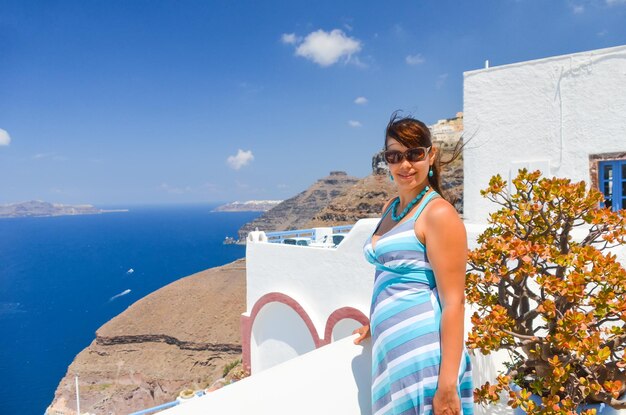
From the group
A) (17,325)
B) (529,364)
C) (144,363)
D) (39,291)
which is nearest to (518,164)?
(529,364)

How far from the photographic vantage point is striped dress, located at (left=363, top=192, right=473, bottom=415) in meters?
1.67

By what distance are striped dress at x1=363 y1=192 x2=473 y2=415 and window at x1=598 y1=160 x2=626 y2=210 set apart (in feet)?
17.1

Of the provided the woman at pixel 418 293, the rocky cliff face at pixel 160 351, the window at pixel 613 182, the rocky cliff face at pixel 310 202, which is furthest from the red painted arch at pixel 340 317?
the rocky cliff face at pixel 310 202

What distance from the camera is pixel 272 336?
831 cm

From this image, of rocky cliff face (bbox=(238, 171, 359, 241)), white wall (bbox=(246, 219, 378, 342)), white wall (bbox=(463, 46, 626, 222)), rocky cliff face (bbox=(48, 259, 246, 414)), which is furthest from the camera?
rocky cliff face (bbox=(238, 171, 359, 241))

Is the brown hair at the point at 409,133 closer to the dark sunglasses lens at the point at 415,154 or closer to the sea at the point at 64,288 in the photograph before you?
the dark sunglasses lens at the point at 415,154

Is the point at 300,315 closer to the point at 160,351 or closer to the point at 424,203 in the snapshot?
the point at 424,203

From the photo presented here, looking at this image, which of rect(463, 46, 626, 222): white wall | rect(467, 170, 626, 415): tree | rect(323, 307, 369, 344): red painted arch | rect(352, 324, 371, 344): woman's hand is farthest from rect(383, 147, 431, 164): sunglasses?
rect(463, 46, 626, 222): white wall

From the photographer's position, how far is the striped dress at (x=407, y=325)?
1667 millimetres

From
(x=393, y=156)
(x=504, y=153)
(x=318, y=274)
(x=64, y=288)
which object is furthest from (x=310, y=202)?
(x=393, y=156)

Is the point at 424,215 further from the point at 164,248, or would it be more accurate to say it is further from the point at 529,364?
the point at 164,248

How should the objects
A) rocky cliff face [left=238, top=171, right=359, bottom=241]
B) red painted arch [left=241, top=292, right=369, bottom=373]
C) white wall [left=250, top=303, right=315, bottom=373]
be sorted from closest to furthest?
1. red painted arch [left=241, top=292, right=369, bottom=373]
2. white wall [left=250, top=303, right=315, bottom=373]
3. rocky cliff face [left=238, top=171, right=359, bottom=241]

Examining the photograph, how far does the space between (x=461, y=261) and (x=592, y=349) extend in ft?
3.06

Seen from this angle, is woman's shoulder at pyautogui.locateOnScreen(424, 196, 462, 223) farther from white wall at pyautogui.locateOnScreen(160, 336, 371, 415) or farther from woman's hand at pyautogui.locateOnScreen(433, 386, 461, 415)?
white wall at pyautogui.locateOnScreen(160, 336, 371, 415)
